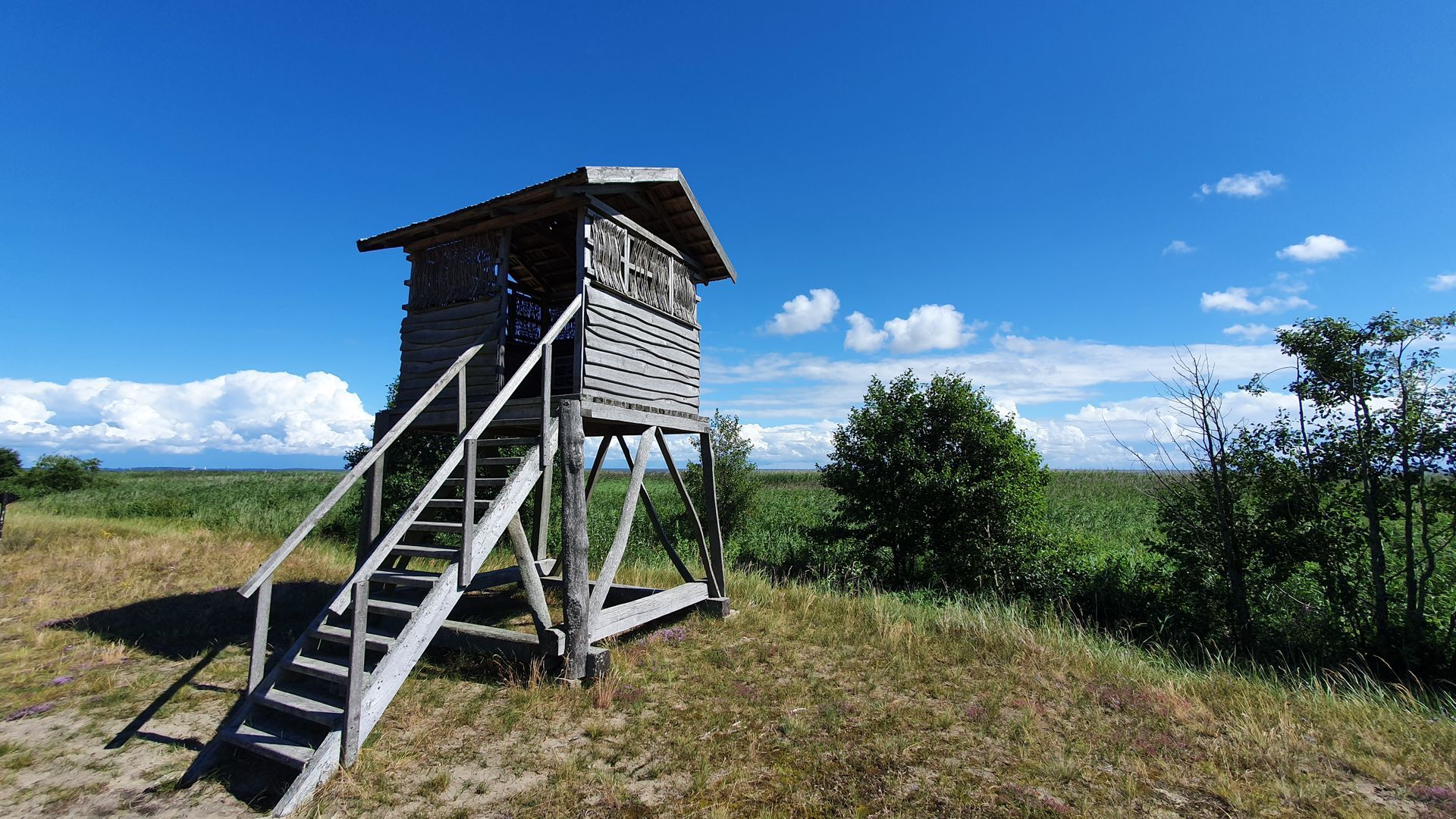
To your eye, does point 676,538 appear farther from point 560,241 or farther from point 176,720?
point 176,720

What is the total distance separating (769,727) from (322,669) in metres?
4.70

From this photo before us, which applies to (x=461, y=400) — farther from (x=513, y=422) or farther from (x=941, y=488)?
(x=941, y=488)

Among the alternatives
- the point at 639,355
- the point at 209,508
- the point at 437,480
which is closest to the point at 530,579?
the point at 437,480

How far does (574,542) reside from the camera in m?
7.98

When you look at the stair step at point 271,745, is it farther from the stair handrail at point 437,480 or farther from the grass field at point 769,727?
the stair handrail at point 437,480

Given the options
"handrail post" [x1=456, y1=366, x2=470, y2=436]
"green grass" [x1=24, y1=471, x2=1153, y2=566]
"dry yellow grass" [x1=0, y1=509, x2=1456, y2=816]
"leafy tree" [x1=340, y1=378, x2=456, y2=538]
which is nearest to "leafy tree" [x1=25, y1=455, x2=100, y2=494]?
"green grass" [x1=24, y1=471, x2=1153, y2=566]

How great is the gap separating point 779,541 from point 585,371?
15498mm

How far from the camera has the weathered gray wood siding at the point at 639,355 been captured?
341 inches

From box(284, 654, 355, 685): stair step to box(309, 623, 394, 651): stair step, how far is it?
0.78 ft

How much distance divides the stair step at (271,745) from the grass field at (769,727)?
0.28m

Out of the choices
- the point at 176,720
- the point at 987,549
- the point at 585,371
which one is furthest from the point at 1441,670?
the point at 176,720

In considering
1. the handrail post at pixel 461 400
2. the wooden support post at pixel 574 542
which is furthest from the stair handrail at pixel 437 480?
the handrail post at pixel 461 400

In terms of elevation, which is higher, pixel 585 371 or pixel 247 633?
pixel 585 371

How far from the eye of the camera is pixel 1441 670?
988 centimetres
